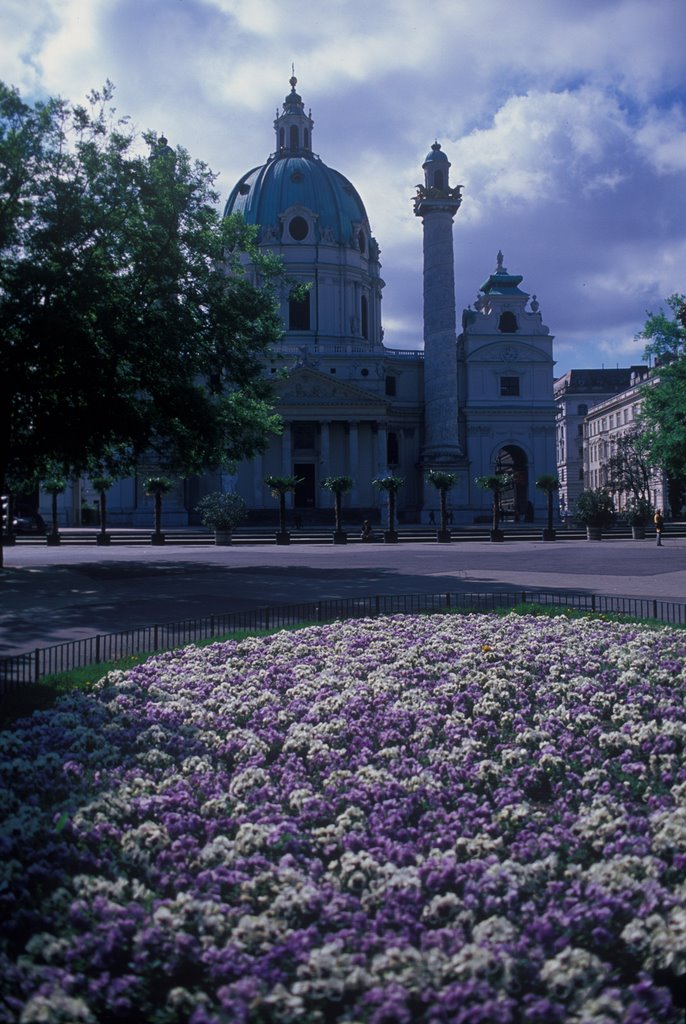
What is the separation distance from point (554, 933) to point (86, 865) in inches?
114

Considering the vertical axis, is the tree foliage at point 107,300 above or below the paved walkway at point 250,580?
above

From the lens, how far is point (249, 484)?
86375 millimetres

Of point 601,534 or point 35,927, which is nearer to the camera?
point 35,927

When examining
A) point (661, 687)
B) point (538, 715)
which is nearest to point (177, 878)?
point (538, 715)

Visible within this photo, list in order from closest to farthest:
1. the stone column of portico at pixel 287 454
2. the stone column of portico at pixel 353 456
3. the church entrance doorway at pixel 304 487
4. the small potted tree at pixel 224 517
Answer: the small potted tree at pixel 224 517 → the stone column of portico at pixel 287 454 → the stone column of portico at pixel 353 456 → the church entrance doorway at pixel 304 487

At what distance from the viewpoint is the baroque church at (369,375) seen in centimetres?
8250

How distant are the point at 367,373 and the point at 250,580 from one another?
67.2 meters

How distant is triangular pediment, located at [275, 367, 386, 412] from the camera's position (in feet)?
275

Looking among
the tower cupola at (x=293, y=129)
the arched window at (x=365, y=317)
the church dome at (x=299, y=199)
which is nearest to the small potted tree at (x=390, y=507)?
the arched window at (x=365, y=317)

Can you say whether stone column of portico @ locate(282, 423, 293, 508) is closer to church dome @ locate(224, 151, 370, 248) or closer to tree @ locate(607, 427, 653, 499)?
church dome @ locate(224, 151, 370, 248)

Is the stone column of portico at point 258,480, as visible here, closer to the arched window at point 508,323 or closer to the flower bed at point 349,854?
the arched window at point 508,323

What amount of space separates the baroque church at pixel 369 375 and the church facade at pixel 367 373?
14 centimetres

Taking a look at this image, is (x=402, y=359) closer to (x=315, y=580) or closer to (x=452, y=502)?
(x=452, y=502)

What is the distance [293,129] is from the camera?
98875 millimetres
